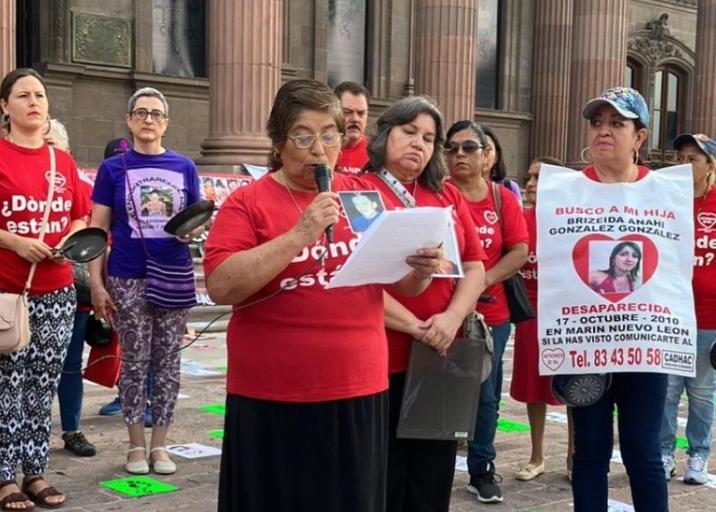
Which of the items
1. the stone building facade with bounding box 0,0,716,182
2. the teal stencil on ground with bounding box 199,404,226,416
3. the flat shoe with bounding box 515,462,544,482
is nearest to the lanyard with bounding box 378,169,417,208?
the flat shoe with bounding box 515,462,544,482

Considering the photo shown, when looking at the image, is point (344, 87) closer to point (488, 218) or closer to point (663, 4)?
point (488, 218)

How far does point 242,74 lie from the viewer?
13.5 metres

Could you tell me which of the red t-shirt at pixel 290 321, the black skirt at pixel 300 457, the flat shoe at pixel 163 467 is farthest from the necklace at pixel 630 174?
the flat shoe at pixel 163 467

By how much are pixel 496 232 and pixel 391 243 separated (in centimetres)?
249

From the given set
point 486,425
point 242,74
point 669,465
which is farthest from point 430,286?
point 242,74

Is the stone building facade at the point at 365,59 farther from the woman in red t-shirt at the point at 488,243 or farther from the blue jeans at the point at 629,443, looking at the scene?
the blue jeans at the point at 629,443

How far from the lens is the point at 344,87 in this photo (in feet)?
20.0

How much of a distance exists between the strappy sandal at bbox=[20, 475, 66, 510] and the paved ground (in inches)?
3.8

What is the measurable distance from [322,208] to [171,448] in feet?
13.2

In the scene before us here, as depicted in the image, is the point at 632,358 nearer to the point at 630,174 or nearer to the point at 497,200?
the point at 630,174

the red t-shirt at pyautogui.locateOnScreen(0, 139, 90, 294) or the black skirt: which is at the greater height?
the red t-shirt at pyautogui.locateOnScreen(0, 139, 90, 294)

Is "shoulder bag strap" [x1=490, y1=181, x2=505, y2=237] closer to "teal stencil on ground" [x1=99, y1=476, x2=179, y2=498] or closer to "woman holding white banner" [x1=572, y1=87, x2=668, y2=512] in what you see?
"woman holding white banner" [x1=572, y1=87, x2=668, y2=512]

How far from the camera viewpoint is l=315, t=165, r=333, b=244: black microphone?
298 cm

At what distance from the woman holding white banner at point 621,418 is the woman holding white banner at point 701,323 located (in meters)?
1.73
